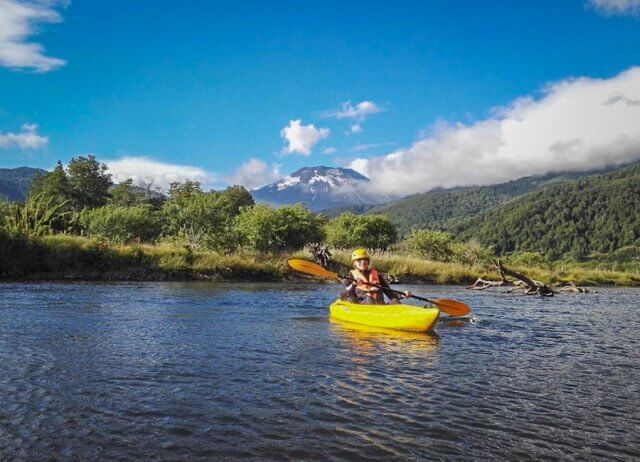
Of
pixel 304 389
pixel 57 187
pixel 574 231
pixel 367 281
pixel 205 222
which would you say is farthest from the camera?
pixel 574 231

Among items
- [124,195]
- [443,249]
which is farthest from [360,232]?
[124,195]

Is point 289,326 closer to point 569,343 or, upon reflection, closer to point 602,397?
point 569,343

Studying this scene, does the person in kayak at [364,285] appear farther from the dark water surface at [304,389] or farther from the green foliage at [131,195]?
the green foliage at [131,195]

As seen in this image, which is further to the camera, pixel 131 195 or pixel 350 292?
pixel 131 195

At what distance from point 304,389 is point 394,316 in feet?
17.8

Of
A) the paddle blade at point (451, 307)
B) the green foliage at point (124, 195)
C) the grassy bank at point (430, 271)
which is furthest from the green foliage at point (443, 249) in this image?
the green foliage at point (124, 195)

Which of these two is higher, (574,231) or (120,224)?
(574,231)

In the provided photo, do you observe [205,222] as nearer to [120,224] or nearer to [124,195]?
[120,224]

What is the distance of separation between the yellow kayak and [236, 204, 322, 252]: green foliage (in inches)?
727

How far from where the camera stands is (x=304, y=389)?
23.1ft

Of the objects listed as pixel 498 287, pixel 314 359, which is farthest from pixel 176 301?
pixel 498 287

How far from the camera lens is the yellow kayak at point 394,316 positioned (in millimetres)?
11805

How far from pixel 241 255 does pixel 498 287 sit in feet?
46.1

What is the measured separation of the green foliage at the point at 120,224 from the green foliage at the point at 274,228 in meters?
6.10
